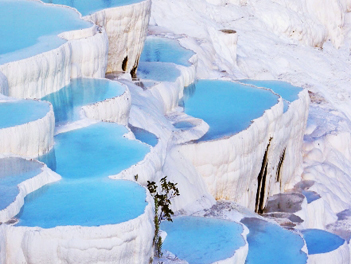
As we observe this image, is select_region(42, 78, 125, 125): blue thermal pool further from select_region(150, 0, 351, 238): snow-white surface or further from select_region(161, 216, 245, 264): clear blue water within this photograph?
select_region(150, 0, 351, 238): snow-white surface

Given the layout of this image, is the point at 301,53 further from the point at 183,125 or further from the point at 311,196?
the point at 183,125

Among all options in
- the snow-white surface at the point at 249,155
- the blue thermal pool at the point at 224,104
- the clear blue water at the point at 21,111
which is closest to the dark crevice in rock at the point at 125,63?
the blue thermal pool at the point at 224,104

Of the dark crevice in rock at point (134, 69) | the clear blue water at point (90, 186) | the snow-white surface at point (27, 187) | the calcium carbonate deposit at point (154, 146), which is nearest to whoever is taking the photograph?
the snow-white surface at point (27, 187)

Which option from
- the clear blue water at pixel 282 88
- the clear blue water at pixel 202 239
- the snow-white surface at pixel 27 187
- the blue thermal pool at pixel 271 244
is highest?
the snow-white surface at pixel 27 187

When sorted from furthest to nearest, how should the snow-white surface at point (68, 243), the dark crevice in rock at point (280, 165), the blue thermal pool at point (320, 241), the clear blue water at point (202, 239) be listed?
the dark crevice in rock at point (280, 165), the blue thermal pool at point (320, 241), the clear blue water at point (202, 239), the snow-white surface at point (68, 243)

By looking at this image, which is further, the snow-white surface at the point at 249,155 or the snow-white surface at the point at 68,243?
the snow-white surface at the point at 249,155

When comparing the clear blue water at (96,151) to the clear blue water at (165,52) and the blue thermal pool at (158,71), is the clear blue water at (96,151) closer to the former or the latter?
the blue thermal pool at (158,71)

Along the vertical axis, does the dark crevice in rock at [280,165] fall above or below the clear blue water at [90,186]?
below

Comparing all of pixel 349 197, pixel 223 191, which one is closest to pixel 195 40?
pixel 349 197
